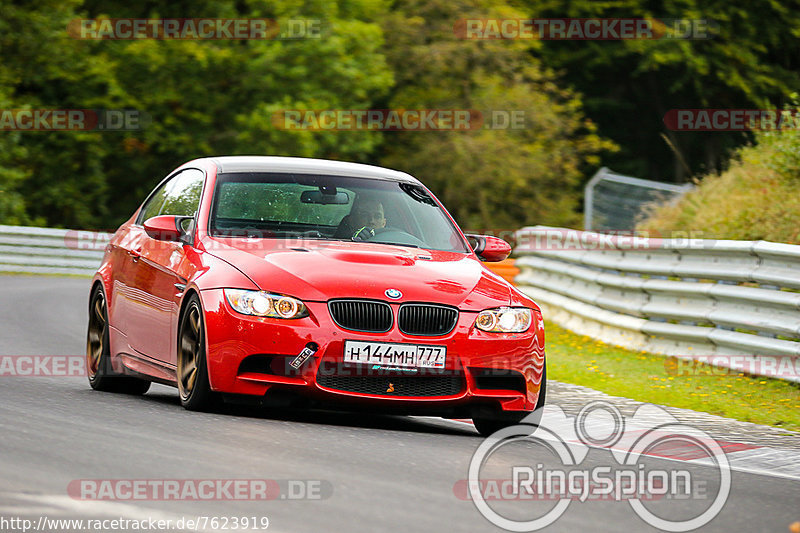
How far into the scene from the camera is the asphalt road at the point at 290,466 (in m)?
5.51

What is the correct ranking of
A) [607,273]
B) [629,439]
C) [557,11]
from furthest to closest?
[557,11] < [607,273] < [629,439]

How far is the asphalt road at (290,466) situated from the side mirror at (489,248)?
118 cm

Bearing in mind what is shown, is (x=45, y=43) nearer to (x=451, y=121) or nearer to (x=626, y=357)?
(x=451, y=121)

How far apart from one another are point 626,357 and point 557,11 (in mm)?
33694

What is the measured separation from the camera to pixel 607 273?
16.3 m

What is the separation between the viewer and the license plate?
26.0 ft

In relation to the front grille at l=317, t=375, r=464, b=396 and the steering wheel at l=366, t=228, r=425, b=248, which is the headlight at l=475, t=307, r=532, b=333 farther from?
the steering wheel at l=366, t=228, r=425, b=248

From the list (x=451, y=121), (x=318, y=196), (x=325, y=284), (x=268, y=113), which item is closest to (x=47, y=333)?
(x=318, y=196)

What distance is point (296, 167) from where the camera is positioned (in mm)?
9570

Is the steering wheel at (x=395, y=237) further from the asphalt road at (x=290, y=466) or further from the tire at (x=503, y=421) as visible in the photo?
the tire at (x=503, y=421)

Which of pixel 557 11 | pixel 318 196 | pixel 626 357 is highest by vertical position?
pixel 557 11
